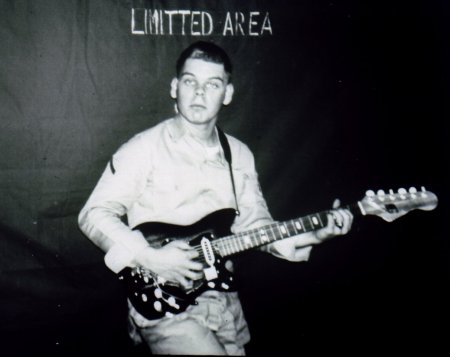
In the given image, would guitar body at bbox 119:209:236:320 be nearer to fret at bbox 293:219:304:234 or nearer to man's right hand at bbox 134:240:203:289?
man's right hand at bbox 134:240:203:289

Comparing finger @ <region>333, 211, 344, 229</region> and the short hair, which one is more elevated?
the short hair

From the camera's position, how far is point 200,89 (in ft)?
3.99

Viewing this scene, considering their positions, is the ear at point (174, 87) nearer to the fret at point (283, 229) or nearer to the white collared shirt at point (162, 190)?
the white collared shirt at point (162, 190)

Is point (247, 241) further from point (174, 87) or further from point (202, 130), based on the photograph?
point (174, 87)

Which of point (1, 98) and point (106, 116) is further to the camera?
point (106, 116)

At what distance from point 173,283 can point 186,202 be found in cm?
29

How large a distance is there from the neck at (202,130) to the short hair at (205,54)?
184mm

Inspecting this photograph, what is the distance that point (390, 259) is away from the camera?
159 centimetres

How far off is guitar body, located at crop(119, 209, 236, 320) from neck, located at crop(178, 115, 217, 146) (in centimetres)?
30

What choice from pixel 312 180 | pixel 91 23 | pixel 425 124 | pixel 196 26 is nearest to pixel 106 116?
pixel 91 23

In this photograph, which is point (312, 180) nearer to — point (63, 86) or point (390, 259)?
point (390, 259)

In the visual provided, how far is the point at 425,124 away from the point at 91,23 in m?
1.46

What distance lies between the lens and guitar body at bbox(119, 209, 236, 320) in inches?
45.3

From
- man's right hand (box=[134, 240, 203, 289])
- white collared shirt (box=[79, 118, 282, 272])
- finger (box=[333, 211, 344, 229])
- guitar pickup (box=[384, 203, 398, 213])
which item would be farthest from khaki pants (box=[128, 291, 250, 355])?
guitar pickup (box=[384, 203, 398, 213])
